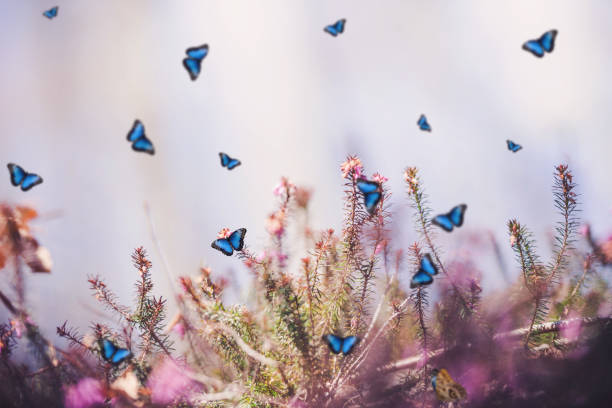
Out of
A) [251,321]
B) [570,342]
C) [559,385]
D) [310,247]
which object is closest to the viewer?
[559,385]

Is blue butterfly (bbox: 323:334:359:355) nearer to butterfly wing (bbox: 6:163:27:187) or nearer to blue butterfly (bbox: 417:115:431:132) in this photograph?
blue butterfly (bbox: 417:115:431:132)

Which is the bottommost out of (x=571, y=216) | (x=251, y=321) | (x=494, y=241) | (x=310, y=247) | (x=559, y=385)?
(x=559, y=385)

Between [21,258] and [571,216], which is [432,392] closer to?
[571,216]

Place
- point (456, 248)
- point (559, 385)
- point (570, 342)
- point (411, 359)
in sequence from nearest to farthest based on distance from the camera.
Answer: point (559, 385) → point (570, 342) → point (411, 359) → point (456, 248)

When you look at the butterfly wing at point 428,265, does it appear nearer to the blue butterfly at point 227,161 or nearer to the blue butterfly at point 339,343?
the blue butterfly at point 339,343

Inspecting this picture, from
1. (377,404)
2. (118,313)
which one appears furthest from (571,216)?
(118,313)

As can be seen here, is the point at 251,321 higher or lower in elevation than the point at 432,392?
higher

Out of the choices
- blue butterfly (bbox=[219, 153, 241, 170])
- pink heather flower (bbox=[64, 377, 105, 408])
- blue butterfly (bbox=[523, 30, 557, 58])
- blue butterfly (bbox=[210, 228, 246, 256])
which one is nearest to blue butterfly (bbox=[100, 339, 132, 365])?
pink heather flower (bbox=[64, 377, 105, 408])

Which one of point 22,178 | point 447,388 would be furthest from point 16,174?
point 447,388
